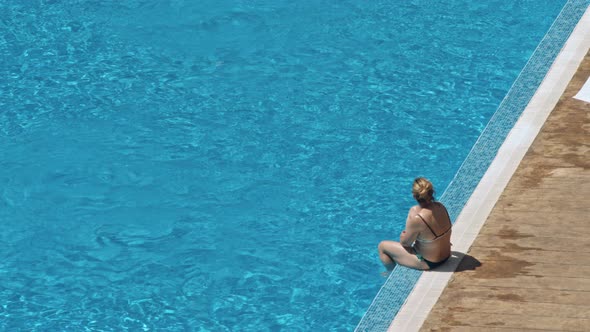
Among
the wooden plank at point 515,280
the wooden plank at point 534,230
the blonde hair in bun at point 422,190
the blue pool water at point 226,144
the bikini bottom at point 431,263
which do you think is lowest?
the blue pool water at point 226,144

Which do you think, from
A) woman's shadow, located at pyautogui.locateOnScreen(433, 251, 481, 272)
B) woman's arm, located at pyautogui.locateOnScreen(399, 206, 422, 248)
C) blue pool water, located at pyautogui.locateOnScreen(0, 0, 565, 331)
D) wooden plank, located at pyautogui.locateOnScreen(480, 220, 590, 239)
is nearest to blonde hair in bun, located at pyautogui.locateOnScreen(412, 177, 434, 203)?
woman's arm, located at pyautogui.locateOnScreen(399, 206, 422, 248)

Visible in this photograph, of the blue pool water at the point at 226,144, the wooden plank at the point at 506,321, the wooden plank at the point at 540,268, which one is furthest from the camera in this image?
the blue pool water at the point at 226,144

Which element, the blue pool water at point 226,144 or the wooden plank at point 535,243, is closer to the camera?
the wooden plank at point 535,243

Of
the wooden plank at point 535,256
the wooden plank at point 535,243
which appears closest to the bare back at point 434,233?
the wooden plank at point 535,256

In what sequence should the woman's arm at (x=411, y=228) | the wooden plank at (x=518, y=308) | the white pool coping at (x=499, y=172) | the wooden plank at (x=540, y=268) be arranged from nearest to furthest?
1. the wooden plank at (x=518, y=308)
2. the white pool coping at (x=499, y=172)
3. the wooden plank at (x=540, y=268)
4. the woman's arm at (x=411, y=228)

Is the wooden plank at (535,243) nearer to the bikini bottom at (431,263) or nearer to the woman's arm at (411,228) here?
the bikini bottom at (431,263)

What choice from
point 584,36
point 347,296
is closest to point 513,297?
point 347,296

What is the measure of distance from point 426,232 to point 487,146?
279cm

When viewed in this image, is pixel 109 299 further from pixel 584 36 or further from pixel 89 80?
pixel 584 36

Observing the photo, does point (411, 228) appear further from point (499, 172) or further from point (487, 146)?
point (487, 146)

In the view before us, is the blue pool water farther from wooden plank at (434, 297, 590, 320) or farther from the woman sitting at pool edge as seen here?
wooden plank at (434, 297, 590, 320)

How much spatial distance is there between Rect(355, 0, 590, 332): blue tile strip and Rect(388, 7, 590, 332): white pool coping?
7cm

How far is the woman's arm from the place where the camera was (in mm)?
10758

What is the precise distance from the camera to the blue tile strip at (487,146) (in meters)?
10.5
